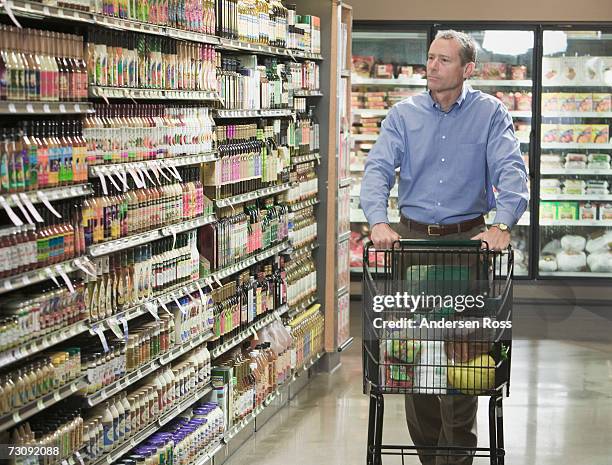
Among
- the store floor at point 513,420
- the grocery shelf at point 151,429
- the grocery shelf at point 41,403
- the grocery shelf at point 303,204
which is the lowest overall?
the store floor at point 513,420

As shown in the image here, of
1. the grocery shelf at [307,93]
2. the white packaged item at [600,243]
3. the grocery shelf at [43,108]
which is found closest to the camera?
the grocery shelf at [43,108]

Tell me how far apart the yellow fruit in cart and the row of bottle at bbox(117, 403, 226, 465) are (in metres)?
1.65

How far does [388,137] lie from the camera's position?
5.11 meters

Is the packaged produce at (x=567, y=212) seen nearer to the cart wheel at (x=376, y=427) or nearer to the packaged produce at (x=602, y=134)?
the packaged produce at (x=602, y=134)

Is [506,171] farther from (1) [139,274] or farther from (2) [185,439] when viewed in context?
(2) [185,439]

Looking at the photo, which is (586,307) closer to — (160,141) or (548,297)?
(548,297)

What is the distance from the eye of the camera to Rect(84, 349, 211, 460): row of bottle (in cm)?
467

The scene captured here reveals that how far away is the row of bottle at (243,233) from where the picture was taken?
6047 millimetres

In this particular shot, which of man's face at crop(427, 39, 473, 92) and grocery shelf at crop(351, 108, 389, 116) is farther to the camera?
grocery shelf at crop(351, 108, 389, 116)

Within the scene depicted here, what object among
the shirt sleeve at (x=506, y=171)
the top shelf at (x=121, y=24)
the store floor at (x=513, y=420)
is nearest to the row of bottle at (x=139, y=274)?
the top shelf at (x=121, y=24)

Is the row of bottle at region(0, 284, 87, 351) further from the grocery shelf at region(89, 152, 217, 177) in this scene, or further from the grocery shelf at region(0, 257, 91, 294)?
the grocery shelf at region(89, 152, 217, 177)

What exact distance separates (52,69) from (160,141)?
3.92 feet

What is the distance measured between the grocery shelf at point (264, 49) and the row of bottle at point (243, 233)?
0.95 meters

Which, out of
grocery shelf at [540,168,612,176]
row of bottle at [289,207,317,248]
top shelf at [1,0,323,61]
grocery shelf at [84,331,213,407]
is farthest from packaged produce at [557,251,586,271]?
grocery shelf at [84,331,213,407]
